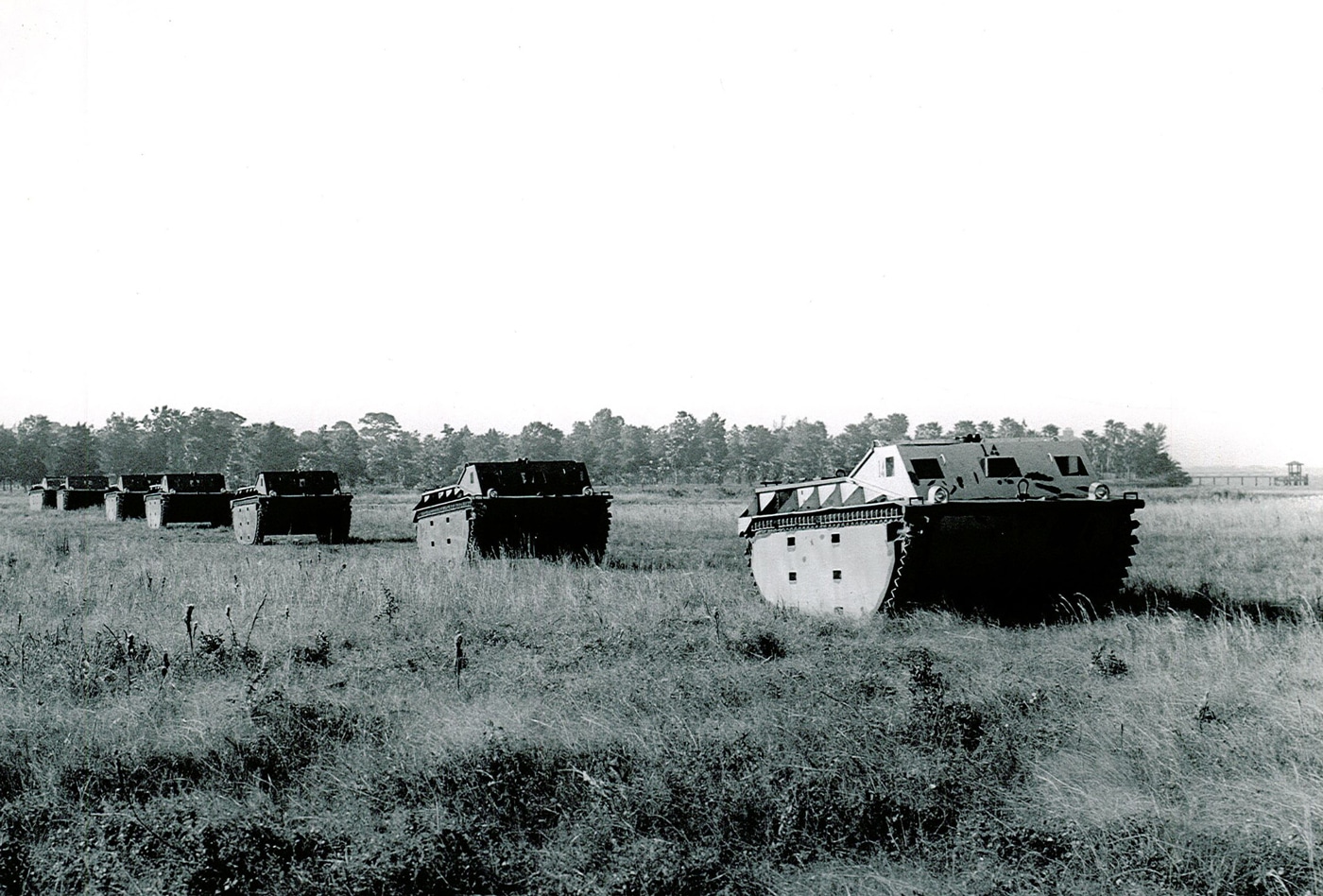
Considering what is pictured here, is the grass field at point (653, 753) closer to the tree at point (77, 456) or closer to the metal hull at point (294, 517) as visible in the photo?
the metal hull at point (294, 517)

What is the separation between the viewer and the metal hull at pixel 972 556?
10.5 m

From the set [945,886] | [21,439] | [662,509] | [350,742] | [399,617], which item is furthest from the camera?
[21,439]

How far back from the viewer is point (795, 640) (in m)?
9.77

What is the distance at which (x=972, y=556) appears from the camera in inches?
422

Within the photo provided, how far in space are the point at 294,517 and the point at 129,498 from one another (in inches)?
506

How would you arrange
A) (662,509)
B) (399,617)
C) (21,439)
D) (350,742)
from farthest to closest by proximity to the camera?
(21,439) → (662,509) → (399,617) → (350,742)

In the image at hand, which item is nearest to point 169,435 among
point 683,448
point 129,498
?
point 683,448

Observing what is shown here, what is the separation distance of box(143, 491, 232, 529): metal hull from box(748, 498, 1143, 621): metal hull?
23.3 m

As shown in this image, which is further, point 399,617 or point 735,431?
point 735,431

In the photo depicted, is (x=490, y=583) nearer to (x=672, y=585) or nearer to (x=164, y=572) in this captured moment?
(x=672, y=585)

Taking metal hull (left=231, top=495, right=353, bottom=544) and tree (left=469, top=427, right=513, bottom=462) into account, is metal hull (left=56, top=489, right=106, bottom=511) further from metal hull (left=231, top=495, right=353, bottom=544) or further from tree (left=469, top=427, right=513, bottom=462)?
tree (left=469, top=427, right=513, bottom=462)

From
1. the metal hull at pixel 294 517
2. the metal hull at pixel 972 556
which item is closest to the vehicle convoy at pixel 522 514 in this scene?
the metal hull at pixel 972 556

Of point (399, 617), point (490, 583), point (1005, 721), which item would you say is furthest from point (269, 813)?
point (490, 583)

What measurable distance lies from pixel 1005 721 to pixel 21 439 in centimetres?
9560
